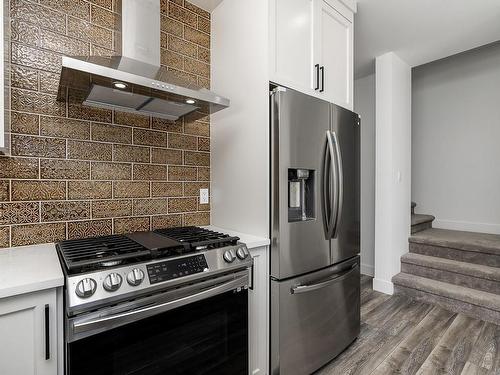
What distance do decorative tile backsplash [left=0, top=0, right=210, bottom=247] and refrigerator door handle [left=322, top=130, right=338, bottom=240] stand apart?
0.89 metres

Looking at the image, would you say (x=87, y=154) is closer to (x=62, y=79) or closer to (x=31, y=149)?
(x=31, y=149)

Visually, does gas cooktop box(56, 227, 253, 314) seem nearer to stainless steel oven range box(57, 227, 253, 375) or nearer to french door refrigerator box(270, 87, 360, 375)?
stainless steel oven range box(57, 227, 253, 375)

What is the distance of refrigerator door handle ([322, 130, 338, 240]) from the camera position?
1.80 metres

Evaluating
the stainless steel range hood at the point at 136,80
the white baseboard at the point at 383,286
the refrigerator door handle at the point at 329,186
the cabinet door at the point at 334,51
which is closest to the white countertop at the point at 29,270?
the stainless steel range hood at the point at 136,80

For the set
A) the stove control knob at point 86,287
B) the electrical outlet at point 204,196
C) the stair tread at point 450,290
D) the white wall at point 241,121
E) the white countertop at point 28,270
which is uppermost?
the white wall at point 241,121

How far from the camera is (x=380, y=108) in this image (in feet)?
10.4

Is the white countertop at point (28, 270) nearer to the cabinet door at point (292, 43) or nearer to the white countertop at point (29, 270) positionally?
the white countertop at point (29, 270)

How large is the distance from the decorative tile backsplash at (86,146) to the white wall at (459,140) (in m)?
3.39

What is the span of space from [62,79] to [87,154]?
0.47 meters

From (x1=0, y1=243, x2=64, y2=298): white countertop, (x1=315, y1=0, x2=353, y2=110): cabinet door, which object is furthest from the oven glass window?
(x1=315, y1=0, x2=353, y2=110): cabinet door

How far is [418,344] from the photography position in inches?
85.4

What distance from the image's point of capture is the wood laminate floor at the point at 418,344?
6.18ft

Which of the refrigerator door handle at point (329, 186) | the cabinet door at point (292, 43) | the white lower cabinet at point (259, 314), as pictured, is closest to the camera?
the white lower cabinet at point (259, 314)

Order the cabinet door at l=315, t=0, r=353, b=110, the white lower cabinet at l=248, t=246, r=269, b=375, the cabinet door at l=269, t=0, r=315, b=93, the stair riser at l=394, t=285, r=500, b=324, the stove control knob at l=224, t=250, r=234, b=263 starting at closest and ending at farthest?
the stove control knob at l=224, t=250, r=234, b=263
the white lower cabinet at l=248, t=246, r=269, b=375
the cabinet door at l=269, t=0, r=315, b=93
the cabinet door at l=315, t=0, r=353, b=110
the stair riser at l=394, t=285, r=500, b=324
